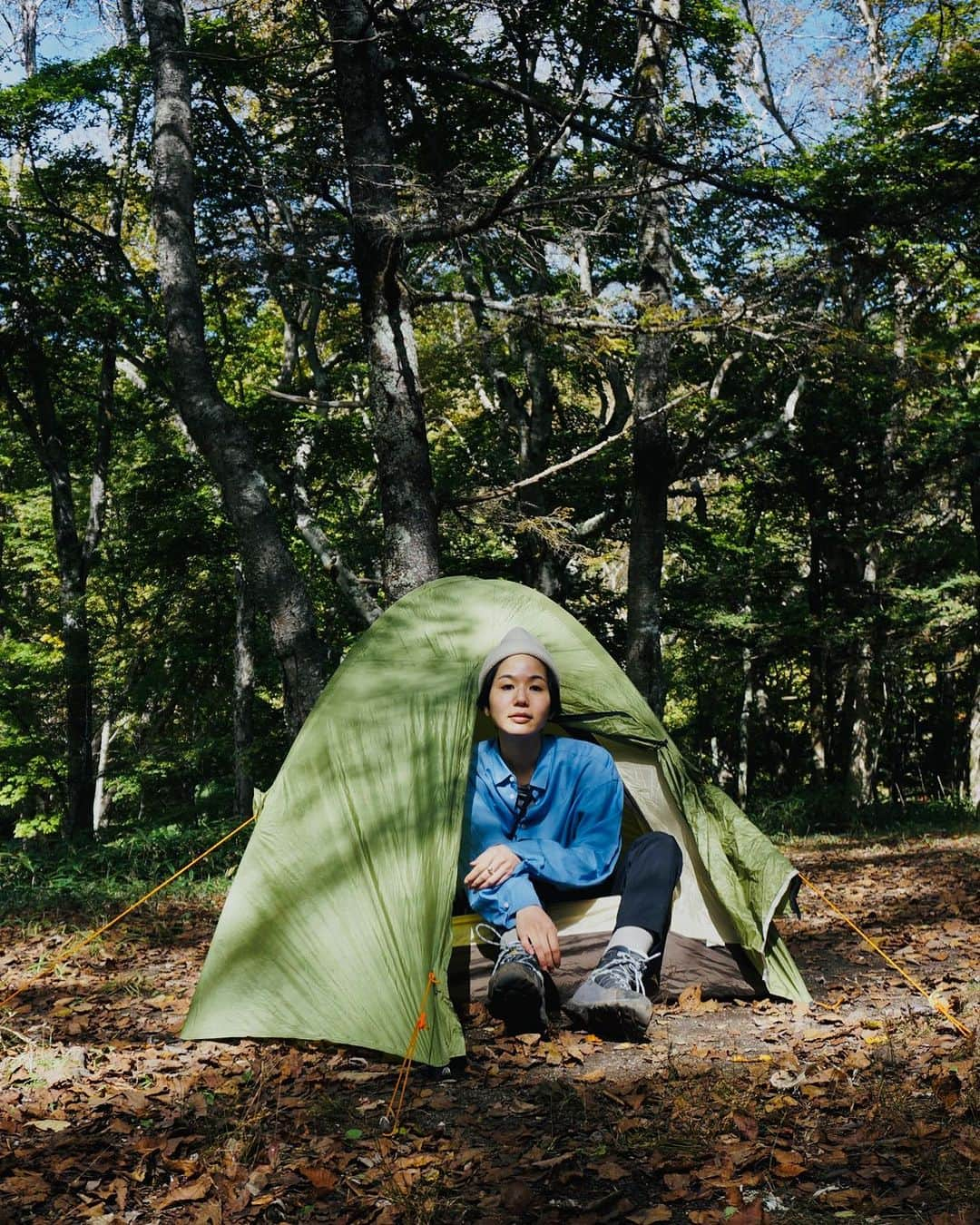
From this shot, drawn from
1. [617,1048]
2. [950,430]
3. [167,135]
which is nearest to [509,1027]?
[617,1048]

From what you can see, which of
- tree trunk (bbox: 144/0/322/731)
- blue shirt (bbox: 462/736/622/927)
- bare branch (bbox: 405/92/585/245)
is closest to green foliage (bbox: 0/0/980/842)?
bare branch (bbox: 405/92/585/245)

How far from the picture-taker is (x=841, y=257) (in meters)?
9.34

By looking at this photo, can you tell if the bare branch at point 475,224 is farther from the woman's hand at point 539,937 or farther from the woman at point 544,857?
the woman's hand at point 539,937

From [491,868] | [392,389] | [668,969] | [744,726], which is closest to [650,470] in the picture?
[392,389]

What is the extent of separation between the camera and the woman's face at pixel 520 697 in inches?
179

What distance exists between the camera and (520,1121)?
316 centimetres

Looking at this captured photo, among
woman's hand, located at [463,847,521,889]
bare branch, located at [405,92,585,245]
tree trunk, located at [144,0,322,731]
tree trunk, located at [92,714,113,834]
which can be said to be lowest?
tree trunk, located at [92,714,113,834]

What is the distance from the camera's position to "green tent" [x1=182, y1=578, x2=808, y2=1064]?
3814mm

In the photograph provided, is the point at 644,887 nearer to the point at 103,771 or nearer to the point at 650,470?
the point at 650,470

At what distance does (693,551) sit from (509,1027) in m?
14.6

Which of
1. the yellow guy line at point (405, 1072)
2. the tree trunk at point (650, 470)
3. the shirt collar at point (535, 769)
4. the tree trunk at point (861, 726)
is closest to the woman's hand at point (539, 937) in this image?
the yellow guy line at point (405, 1072)

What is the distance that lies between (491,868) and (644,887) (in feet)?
2.11

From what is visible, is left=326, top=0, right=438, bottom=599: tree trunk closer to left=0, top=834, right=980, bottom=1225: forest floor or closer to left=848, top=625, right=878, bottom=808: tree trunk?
left=0, top=834, right=980, bottom=1225: forest floor

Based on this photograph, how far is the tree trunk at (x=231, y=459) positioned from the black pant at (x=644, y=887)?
360 centimetres
